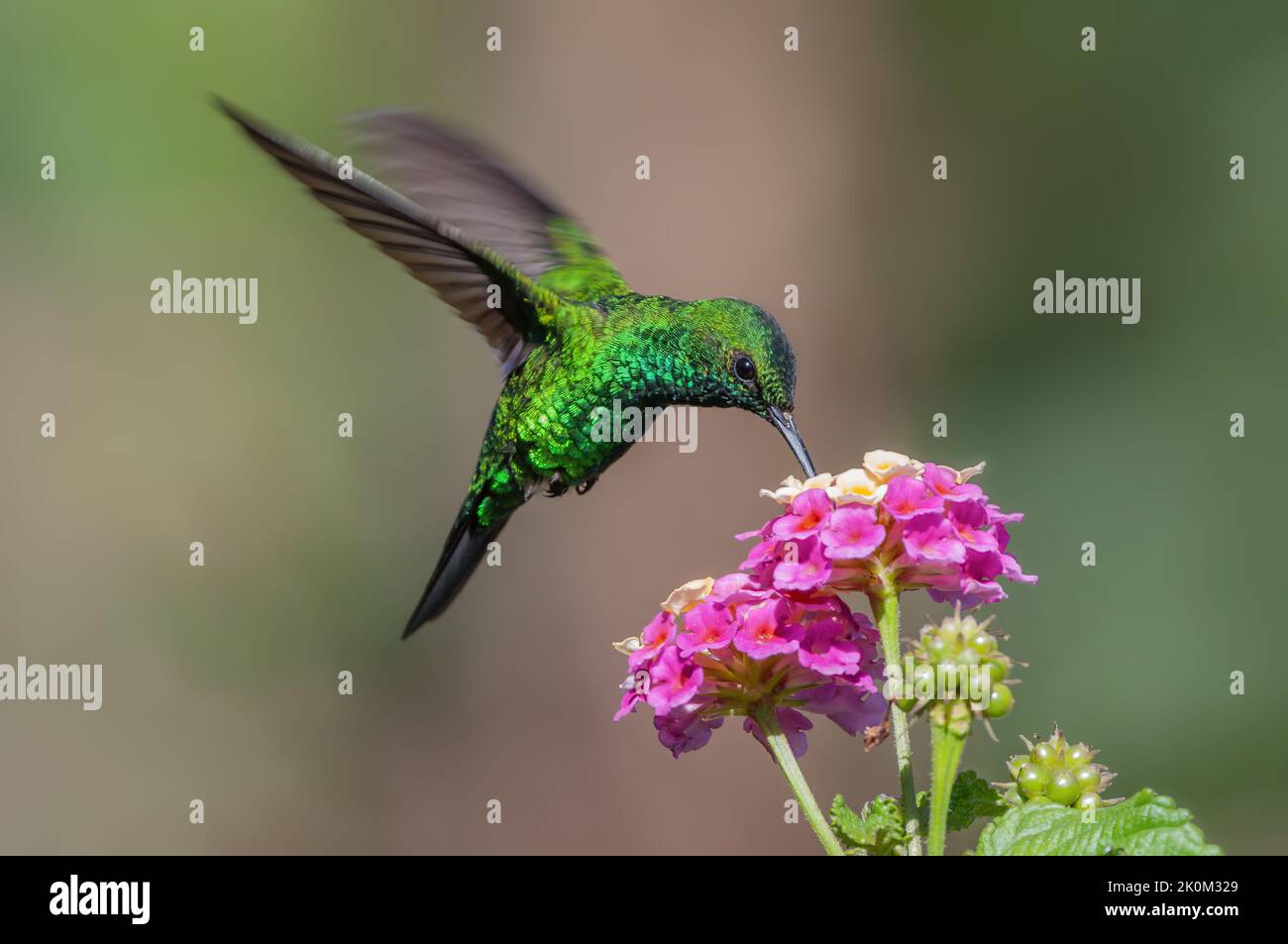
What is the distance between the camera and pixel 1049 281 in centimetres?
657

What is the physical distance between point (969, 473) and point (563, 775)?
4.33m

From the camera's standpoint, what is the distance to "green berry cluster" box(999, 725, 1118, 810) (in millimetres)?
1621

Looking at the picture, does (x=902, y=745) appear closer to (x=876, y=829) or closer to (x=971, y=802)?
(x=876, y=829)

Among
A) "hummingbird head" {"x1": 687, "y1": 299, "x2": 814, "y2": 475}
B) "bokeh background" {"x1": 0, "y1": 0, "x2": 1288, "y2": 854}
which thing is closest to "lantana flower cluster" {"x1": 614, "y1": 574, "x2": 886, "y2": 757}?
"hummingbird head" {"x1": 687, "y1": 299, "x2": 814, "y2": 475}

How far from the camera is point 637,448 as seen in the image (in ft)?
17.8

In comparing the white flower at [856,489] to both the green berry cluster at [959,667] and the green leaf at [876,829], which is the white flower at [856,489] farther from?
the green leaf at [876,829]

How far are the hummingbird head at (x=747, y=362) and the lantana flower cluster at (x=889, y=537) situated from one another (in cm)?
97

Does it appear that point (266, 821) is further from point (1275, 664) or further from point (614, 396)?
point (1275, 664)

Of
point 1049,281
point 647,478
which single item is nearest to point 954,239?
point 1049,281

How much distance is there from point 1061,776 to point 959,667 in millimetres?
241

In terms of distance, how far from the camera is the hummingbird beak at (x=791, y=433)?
8.39 ft
